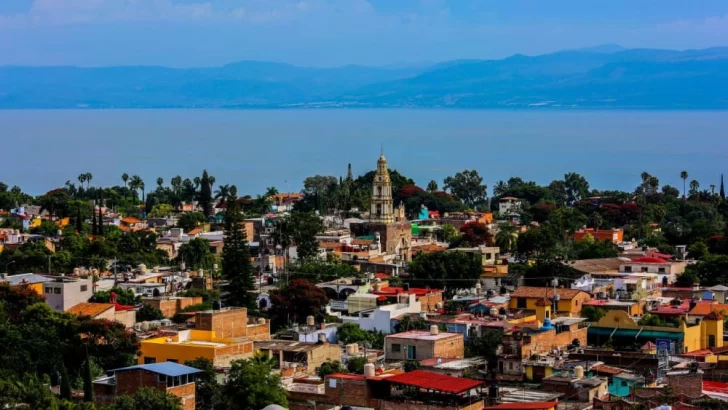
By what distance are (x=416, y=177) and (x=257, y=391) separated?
371ft

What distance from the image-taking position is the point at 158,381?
22484 mm

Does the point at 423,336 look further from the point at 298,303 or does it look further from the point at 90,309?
the point at 90,309

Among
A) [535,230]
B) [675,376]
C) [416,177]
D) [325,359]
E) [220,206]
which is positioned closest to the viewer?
[675,376]

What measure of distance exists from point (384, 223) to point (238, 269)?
19311mm

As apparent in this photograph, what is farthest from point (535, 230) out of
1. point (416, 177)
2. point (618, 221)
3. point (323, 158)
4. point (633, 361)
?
point (323, 158)

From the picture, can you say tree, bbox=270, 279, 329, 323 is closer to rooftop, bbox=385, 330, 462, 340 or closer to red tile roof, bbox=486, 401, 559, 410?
rooftop, bbox=385, 330, 462, 340

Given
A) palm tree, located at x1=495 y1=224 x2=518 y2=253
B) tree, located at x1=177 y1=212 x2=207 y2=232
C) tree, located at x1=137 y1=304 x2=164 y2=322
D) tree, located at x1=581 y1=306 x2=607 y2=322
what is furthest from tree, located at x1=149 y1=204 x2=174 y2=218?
tree, located at x1=581 y1=306 x2=607 y2=322

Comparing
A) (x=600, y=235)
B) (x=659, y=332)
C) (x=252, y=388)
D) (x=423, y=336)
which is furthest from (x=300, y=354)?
(x=600, y=235)

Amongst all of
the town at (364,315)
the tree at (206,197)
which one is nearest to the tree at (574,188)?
the town at (364,315)

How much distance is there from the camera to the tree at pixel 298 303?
116ft

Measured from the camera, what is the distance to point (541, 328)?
2836cm

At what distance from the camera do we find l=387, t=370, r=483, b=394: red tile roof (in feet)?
67.7

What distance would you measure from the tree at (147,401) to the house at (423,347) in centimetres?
742

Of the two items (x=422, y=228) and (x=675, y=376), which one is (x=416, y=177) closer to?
(x=422, y=228)
